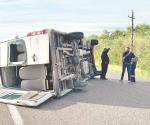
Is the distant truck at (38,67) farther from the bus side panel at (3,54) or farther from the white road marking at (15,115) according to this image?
the white road marking at (15,115)

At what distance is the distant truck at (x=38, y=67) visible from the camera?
13617 mm

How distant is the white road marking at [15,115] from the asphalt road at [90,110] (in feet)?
0.26

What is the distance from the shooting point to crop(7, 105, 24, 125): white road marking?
31.9 ft

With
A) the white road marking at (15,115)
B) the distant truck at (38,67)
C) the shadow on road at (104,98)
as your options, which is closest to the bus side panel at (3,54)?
the distant truck at (38,67)

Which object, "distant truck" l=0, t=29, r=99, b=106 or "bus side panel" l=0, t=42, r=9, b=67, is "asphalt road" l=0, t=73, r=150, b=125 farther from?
"bus side panel" l=0, t=42, r=9, b=67

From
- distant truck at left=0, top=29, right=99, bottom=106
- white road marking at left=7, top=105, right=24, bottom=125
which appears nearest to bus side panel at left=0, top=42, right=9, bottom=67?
distant truck at left=0, top=29, right=99, bottom=106

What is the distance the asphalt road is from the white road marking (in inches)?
3.1

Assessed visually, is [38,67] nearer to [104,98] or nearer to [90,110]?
[104,98]

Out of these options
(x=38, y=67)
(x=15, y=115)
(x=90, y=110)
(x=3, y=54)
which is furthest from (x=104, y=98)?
(x=15, y=115)

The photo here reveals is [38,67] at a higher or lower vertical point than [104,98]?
higher

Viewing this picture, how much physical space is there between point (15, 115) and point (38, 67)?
3.77 metres

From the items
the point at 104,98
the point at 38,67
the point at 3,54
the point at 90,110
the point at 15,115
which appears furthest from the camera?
the point at 3,54

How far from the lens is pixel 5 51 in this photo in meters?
15.3

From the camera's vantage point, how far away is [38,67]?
14312 millimetres
